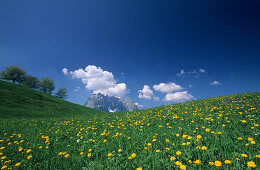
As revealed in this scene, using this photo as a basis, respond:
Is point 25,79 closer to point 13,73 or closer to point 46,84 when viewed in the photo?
point 13,73

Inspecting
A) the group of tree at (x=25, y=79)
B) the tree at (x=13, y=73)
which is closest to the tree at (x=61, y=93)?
the group of tree at (x=25, y=79)

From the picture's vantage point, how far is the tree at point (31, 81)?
6317 cm

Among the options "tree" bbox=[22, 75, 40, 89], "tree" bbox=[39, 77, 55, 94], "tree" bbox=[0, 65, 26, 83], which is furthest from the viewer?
"tree" bbox=[39, 77, 55, 94]

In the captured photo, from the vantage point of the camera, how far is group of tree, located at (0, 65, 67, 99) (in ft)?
185

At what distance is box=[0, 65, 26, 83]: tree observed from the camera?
55897 mm

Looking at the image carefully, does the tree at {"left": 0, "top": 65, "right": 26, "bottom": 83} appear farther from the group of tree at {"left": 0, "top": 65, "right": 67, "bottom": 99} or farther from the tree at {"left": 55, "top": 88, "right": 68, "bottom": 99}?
the tree at {"left": 55, "top": 88, "right": 68, "bottom": 99}

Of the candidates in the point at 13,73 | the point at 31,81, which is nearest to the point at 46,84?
the point at 31,81

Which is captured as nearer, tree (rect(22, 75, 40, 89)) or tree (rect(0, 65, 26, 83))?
tree (rect(0, 65, 26, 83))

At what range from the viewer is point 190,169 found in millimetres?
2117

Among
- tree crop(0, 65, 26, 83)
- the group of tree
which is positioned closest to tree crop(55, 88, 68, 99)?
the group of tree

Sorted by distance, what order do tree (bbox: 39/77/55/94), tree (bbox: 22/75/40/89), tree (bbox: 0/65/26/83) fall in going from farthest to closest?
tree (bbox: 39/77/55/94)
tree (bbox: 22/75/40/89)
tree (bbox: 0/65/26/83)

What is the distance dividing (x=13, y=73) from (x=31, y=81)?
9.22 metres

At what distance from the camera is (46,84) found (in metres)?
71.6

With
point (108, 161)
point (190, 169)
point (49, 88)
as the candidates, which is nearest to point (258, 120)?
point (190, 169)
